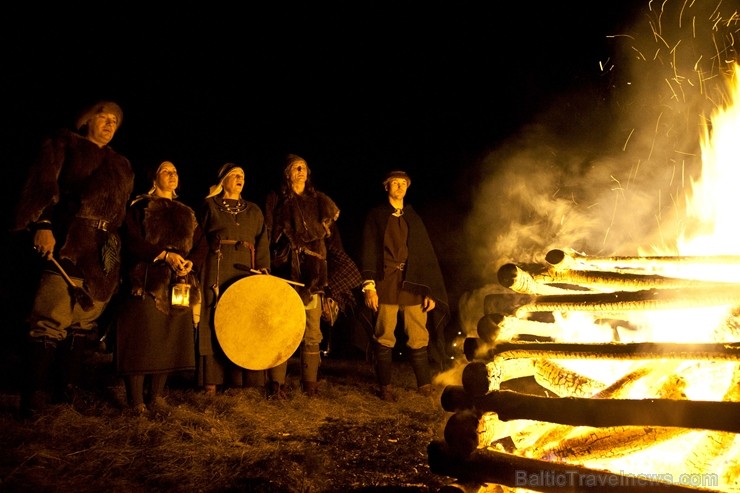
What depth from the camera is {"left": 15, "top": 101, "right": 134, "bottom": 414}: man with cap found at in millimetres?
3459

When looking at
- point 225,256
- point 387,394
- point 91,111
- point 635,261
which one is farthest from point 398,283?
point 91,111

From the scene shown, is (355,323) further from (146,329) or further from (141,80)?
(141,80)

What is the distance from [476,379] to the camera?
2.32 m

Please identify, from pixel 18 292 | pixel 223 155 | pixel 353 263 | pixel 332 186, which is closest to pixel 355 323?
pixel 353 263

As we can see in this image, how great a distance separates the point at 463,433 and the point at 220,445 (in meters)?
1.67

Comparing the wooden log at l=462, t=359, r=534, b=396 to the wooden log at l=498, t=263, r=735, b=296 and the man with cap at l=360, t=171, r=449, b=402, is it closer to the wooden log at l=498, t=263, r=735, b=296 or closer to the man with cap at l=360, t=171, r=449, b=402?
the wooden log at l=498, t=263, r=735, b=296

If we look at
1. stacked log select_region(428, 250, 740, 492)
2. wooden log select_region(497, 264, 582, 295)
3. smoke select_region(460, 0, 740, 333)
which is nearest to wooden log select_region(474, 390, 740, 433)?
stacked log select_region(428, 250, 740, 492)

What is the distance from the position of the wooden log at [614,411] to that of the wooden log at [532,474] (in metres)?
0.17

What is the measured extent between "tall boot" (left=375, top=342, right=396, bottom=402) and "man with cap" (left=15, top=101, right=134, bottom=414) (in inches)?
94.6

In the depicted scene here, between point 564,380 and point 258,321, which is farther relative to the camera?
point 258,321

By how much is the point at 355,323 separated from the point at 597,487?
3719 millimetres

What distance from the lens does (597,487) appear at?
6.16 ft

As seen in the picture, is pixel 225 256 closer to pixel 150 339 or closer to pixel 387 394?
pixel 150 339

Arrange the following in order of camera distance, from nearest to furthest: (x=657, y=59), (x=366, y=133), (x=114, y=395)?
(x=114, y=395) → (x=657, y=59) → (x=366, y=133)
